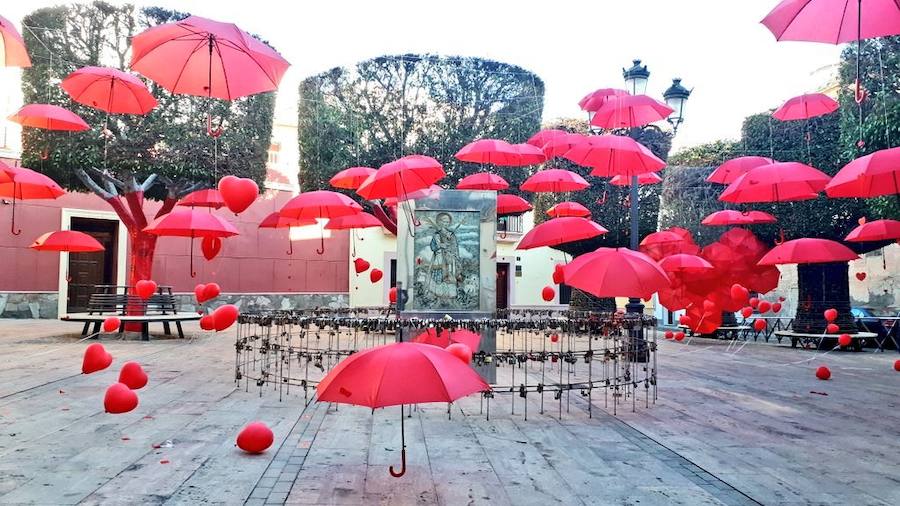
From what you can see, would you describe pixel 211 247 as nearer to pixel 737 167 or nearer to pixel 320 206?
pixel 320 206

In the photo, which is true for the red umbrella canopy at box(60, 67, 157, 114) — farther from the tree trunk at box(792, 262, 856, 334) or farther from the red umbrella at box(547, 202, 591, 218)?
the tree trunk at box(792, 262, 856, 334)

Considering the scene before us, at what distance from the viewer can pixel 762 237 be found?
49.7 feet

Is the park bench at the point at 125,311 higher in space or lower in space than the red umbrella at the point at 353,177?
lower

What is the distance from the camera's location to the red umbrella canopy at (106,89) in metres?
8.91

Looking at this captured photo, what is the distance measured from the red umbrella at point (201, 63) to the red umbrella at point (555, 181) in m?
5.98

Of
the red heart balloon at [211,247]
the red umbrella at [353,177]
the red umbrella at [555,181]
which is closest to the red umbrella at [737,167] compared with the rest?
the red umbrella at [555,181]

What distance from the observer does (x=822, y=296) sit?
14.4m

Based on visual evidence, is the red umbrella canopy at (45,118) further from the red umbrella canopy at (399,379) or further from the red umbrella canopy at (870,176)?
the red umbrella canopy at (870,176)

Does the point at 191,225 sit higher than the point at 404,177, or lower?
lower

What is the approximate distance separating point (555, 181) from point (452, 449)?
25.5 feet

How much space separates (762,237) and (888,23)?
1004 cm

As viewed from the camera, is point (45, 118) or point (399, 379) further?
point (45, 118)

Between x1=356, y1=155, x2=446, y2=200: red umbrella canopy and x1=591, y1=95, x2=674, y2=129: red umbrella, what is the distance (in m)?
3.37

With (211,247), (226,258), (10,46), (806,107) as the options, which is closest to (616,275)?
(10,46)
